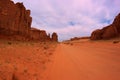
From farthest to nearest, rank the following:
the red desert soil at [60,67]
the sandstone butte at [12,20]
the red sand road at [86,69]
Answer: the sandstone butte at [12,20], the red desert soil at [60,67], the red sand road at [86,69]

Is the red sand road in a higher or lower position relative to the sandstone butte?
lower

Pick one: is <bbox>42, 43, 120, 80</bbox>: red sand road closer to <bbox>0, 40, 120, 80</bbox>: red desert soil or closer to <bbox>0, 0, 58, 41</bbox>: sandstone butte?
<bbox>0, 40, 120, 80</bbox>: red desert soil

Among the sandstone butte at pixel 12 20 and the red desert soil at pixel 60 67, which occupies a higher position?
the sandstone butte at pixel 12 20

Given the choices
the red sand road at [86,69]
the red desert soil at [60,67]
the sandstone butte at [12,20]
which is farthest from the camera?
the sandstone butte at [12,20]

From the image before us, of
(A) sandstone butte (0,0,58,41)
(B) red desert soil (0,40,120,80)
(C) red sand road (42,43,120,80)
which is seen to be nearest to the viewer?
(C) red sand road (42,43,120,80)

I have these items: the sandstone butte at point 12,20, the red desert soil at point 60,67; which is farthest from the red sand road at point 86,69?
the sandstone butte at point 12,20

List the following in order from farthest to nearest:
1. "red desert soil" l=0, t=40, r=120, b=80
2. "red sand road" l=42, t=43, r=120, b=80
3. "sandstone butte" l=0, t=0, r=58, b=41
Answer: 1. "sandstone butte" l=0, t=0, r=58, b=41
2. "red desert soil" l=0, t=40, r=120, b=80
3. "red sand road" l=42, t=43, r=120, b=80

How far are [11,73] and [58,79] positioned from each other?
6.43 feet

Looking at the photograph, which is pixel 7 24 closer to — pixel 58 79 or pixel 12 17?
pixel 12 17

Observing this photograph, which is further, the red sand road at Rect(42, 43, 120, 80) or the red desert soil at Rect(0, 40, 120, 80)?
the red desert soil at Rect(0, 40, 120, 80)

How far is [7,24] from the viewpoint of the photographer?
128 feet

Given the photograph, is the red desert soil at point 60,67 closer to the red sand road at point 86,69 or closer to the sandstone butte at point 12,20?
the red sand road at point 86,69

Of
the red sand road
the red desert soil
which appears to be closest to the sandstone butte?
the red desert soil

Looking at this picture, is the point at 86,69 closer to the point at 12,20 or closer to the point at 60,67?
the point at 60,67
